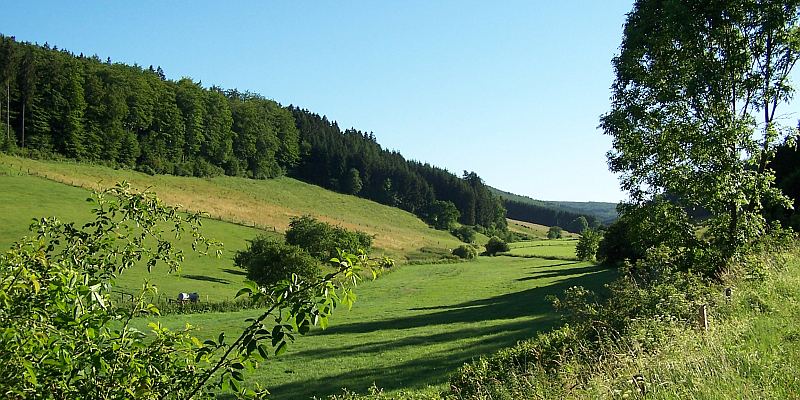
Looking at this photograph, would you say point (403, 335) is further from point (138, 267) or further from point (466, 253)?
point (466, 253)

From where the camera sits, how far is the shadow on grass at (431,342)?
44.9ft

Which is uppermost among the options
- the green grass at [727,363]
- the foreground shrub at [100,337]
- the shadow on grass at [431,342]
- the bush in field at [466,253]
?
the foreground shrub at [100,337]

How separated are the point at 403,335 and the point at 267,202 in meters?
70.3

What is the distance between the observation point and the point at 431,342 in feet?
62.1

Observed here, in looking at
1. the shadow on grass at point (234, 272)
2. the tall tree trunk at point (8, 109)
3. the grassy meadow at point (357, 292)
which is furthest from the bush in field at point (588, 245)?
the tall tree trunk at point (8, 109)

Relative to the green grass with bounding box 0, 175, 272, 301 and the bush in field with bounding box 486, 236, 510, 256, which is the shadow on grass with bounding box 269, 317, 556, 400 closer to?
the green grass with bounding box 0, 175, 272, 301

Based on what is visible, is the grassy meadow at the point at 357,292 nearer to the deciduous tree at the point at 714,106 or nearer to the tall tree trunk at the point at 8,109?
the deciduous tree at the point at 714,106

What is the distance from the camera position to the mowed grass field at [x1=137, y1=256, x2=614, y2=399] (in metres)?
14.4

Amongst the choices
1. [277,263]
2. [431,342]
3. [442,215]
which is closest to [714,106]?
[431,342]

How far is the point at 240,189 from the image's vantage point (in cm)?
8994

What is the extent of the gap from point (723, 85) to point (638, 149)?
7.23 feet

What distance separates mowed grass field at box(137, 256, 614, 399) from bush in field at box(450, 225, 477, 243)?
72648 millimetres

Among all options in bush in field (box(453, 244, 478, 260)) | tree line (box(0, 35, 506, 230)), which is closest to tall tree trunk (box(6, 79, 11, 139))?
tree line (box(0, 35, 506, 230))

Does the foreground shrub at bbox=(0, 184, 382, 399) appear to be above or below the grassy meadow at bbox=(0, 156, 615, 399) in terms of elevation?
above
